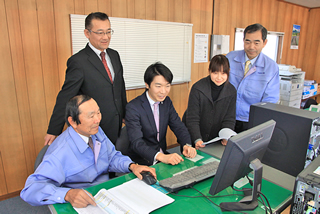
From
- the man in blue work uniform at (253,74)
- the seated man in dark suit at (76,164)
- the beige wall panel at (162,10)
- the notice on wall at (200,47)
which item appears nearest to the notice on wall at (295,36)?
the notice on wall at (200,47)

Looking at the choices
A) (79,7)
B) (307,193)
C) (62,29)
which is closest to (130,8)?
(79,7)

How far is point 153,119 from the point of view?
182 centimetres

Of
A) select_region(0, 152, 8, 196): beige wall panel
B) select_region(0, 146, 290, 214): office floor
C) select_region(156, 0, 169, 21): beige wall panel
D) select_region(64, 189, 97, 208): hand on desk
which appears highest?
select_region(156, 0, 169, 21): beige wall panel

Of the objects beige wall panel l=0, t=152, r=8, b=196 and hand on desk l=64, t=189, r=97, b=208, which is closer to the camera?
hand on desk l=64, t=189, r=97, b=208

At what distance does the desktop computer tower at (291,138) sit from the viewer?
4.52ft

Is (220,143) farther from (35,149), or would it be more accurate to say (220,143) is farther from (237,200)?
(35,149)

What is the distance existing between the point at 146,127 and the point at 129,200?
0.74 meters

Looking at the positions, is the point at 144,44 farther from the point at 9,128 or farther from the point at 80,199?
the point at 80,199

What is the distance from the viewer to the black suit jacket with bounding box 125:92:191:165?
1670 mm

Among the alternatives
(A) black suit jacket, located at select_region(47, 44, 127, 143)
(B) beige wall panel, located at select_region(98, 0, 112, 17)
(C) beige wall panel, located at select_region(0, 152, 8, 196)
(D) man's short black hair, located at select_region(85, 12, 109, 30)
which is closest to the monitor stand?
(A) black suit jacket, located at select_region(47, 44, 127, 143)

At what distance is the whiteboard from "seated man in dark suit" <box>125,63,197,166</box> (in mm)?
1377

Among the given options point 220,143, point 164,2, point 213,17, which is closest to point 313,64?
point 213,17

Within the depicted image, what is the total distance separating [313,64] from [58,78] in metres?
6.55

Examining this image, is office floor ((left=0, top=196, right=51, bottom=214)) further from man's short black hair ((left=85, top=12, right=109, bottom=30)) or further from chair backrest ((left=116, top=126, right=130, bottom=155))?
man's short black hair ((left=85, top=12, right=109, bottom=30))
